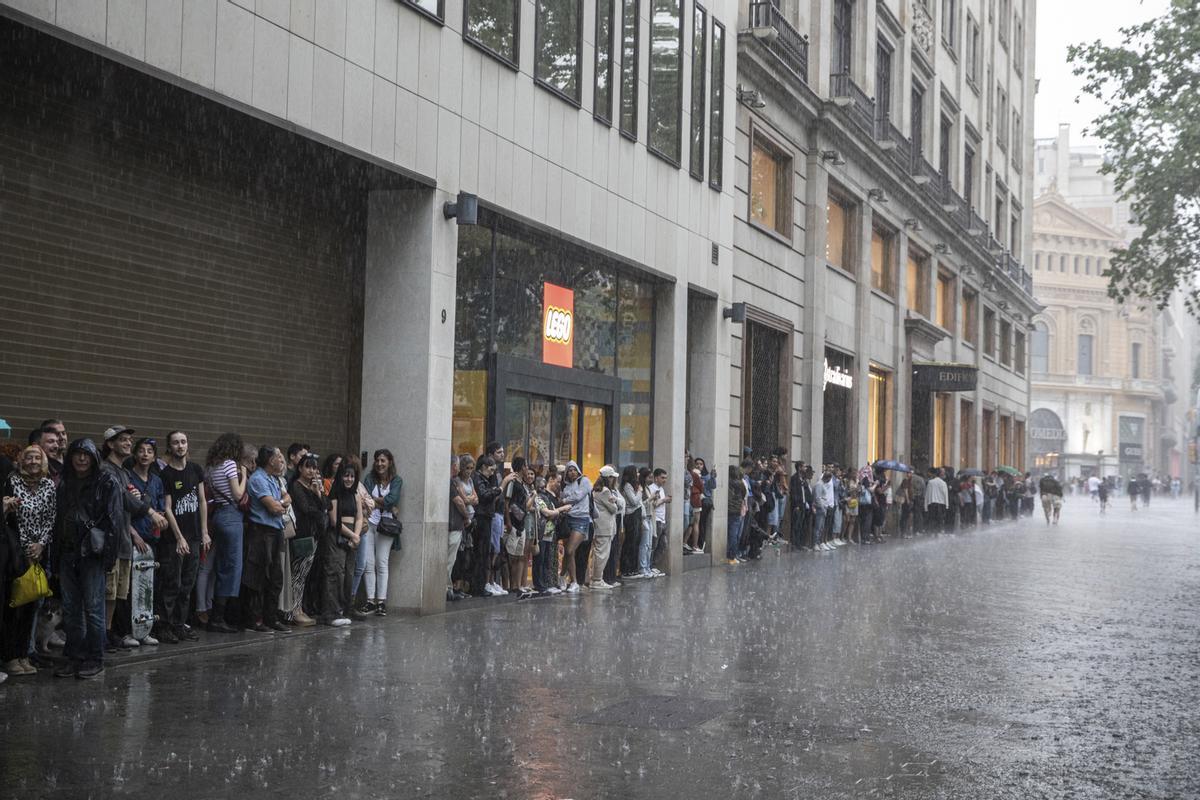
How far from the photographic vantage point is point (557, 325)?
19.0 m

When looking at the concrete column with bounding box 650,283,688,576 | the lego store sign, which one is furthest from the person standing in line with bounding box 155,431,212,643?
the concrete column with bounding box 650,283,688,576

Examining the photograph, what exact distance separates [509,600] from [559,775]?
30.2ft

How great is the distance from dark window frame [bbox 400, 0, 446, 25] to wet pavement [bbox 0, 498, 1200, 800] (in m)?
6.14

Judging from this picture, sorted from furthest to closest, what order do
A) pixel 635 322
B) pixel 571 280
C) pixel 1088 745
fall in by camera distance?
pixel 635 322
pixel 571 280
pixel 1088 745

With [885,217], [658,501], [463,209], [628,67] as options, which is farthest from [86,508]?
[885,217]

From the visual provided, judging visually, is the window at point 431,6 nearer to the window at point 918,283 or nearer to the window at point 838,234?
the window at point 838,234

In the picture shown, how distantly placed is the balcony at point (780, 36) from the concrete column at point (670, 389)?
20.5 feet

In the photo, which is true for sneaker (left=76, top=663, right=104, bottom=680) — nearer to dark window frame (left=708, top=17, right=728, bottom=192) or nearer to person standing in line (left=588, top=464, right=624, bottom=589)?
person standing in line (left=588, top=464, right=624, bottom=589)

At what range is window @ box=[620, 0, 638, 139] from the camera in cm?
1962

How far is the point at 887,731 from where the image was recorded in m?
8.27

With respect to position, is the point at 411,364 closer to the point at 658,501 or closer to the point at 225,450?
the point at 225,450

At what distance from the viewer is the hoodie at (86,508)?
372 inches

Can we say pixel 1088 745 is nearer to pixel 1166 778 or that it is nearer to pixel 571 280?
pixel 1166 778

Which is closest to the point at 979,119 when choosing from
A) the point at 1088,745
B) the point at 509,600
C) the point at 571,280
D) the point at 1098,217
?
the point at 571,280
